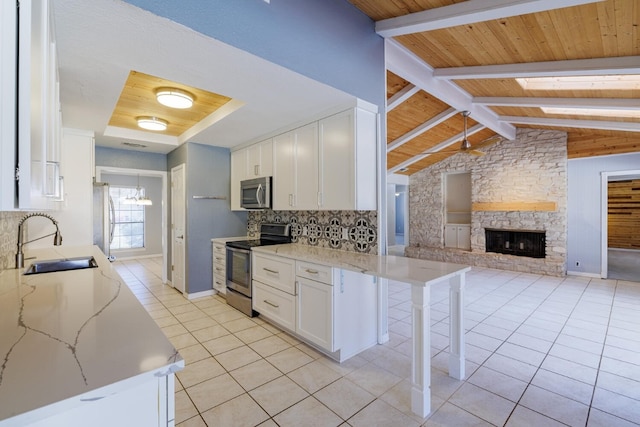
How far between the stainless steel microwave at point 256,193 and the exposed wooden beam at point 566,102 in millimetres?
3506

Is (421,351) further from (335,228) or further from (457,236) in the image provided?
(457,236)

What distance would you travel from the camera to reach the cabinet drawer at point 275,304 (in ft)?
9.64

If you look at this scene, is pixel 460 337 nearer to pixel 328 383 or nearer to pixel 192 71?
pixel 328 383

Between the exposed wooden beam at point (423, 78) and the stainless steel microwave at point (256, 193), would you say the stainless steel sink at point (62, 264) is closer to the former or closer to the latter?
the stainless steel microwave at point (256, 193)

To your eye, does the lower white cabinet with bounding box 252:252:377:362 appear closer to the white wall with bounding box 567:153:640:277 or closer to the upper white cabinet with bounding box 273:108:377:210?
the upper white cabinet with bounding box 273:108:377:210

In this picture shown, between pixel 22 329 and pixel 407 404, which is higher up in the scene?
pixel 22 329

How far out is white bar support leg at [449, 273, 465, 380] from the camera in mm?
2229

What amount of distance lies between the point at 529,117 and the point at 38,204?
656cm

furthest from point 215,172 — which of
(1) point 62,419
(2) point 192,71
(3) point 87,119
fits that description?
(1) point 62,419

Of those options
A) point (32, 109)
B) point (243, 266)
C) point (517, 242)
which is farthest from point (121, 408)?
point (517, 242)

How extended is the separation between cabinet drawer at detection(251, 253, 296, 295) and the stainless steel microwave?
72 centimetres

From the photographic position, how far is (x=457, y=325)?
2295 millimetres

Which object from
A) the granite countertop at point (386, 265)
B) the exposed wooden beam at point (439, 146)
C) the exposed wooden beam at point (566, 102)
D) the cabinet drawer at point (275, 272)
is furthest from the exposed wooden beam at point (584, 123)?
the cabinet drawer at point (275, 272)

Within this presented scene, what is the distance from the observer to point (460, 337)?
7.51ft
